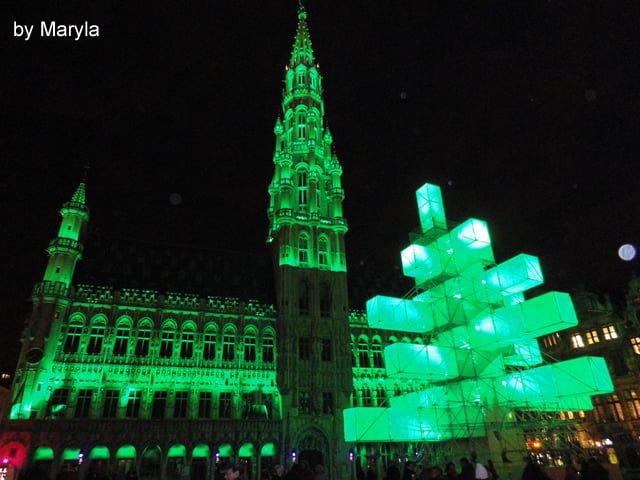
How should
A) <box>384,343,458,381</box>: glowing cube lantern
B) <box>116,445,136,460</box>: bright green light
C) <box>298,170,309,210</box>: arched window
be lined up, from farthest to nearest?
<box>298,170,309,210</box>: arched window < <box>116,445,136,460</box>: bright green light < <box>384,343,458,381</box>: glowing cube lantern

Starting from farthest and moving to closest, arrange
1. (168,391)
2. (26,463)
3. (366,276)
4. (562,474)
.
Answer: (366,276) → (168,391) → (26,463) → (562,474)

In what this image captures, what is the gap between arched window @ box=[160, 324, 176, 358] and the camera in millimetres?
39344

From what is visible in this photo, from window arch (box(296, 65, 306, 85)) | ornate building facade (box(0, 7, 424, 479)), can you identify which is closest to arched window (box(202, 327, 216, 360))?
ornate building facade (box(0, 7, 424, 479))

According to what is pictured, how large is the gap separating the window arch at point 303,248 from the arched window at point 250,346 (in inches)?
370

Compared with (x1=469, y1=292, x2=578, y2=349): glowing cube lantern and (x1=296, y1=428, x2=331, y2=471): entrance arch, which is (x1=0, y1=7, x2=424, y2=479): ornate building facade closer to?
(x1=296, y1=428, x2=331, y2=471): entrance arch

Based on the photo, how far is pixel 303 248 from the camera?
158 ft

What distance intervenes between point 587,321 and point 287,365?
3513 centimetres

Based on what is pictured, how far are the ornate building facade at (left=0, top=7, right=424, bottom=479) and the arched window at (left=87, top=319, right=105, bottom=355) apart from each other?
0.09m

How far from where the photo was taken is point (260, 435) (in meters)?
37.9

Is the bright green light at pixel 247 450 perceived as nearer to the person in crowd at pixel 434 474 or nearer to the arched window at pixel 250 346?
the arched window at pixel 250 346

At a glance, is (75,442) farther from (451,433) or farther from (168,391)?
(451,433)

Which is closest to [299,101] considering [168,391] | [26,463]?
[168,391]

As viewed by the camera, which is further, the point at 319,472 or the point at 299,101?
the point at 299,101

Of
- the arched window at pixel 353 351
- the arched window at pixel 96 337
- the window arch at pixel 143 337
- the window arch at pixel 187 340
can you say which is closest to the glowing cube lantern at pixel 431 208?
the arched window at pixel 353 351
